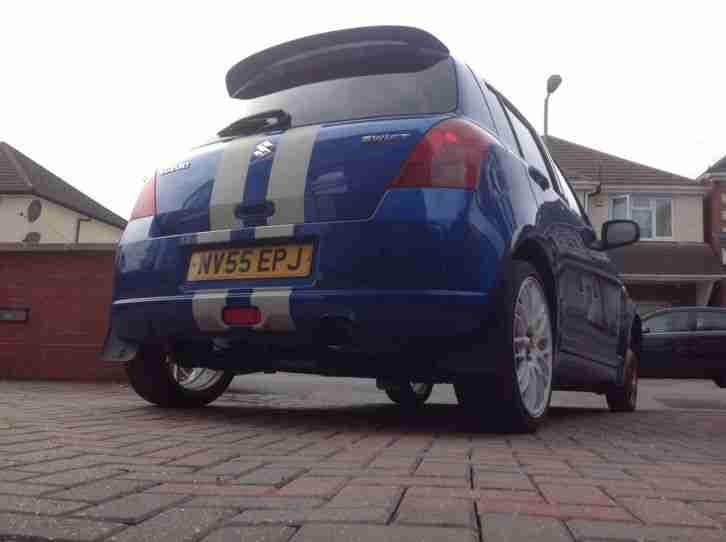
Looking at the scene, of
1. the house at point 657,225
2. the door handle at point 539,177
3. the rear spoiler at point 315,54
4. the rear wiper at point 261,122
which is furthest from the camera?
the house at point 657,225

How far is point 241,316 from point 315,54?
1.40 meters

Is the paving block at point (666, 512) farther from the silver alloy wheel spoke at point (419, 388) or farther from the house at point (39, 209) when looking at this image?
the house at point (39, 209)

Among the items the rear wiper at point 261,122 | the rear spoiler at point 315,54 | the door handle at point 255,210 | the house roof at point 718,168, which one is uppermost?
the house roof at point 718,168

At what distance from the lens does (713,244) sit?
25156mm

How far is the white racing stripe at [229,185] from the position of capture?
352 centimetres

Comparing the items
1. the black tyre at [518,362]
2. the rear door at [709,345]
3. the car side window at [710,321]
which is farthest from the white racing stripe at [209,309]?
the car side window at [710,321]

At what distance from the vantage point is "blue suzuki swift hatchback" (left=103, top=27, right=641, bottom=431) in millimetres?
3174

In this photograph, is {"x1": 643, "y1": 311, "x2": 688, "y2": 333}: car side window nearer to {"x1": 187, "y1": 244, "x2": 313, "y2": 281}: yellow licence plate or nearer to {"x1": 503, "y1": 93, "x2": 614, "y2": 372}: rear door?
{"x1": 503, "y1": 93, "x2": 614, "y2": 372}: rear door

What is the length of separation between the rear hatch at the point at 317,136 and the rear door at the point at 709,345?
12.3m

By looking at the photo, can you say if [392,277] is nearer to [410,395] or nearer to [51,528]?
[51,528]

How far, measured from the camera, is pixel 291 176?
3.41 m

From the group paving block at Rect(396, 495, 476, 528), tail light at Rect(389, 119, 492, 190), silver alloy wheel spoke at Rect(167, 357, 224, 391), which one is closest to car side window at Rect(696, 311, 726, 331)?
silver alloy wheel spoke at Rect(167, 357, 224, 391)

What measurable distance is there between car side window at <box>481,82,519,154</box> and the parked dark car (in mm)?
11169

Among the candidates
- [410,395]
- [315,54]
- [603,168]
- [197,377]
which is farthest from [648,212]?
[315,54]
